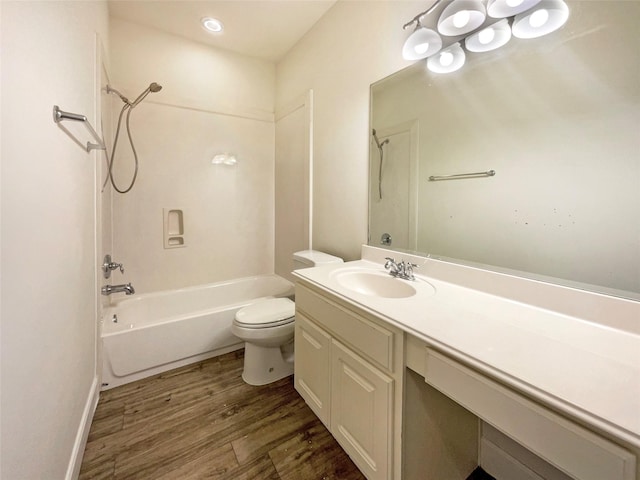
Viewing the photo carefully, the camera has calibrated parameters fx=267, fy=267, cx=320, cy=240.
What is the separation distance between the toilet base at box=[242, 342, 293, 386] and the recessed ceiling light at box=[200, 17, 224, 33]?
2383 mm

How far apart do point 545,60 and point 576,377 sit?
43.0 inches

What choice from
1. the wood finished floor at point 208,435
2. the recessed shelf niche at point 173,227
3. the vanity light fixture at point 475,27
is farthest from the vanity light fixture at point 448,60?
the recessed shelf niche at point 173,227

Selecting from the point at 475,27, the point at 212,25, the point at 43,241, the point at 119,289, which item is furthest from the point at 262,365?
the point at 212,25

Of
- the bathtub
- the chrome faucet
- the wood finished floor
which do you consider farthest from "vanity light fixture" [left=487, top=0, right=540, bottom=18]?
the bathtub

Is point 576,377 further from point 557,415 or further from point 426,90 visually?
point 426,90

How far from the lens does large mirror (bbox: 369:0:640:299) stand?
85cm

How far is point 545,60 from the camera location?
1.00m

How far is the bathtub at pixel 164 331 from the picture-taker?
5.55 ft

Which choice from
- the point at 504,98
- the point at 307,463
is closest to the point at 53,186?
the point at 307,463

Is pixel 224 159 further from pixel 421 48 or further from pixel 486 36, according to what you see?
pixel 486 36

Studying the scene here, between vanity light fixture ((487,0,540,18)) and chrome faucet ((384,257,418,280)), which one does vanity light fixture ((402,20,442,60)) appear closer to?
vanity light fixture ((487,0,540,18))

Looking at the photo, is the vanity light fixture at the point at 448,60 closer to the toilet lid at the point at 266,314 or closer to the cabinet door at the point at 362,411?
the cabinet door at the point at 362,411

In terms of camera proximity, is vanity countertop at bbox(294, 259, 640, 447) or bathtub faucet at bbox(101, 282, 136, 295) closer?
vanity countertop at bbox(294, 259, 640, 447)

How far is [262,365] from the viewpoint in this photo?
Answer: 5.69 ft
